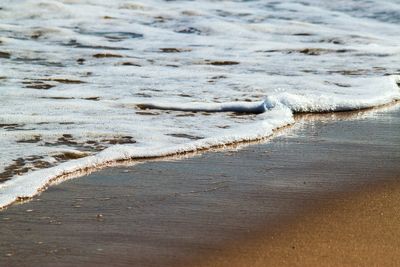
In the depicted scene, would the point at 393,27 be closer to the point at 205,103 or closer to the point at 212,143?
the point at 205,103

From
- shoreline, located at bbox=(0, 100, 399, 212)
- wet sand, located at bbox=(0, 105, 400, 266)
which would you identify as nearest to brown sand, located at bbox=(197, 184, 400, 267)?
wet sand, located at bbox=(0, 105, 400, 266)

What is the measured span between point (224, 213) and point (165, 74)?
474 cm

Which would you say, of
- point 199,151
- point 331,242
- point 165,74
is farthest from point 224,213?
point 165,74

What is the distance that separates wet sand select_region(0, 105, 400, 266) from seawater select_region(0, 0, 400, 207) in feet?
1.14

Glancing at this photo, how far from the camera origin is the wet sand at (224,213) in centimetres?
319

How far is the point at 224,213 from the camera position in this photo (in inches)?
148

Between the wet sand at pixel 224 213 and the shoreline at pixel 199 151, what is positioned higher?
the wet sand at pixel 224 213

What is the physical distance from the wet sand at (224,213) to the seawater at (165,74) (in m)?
0.35

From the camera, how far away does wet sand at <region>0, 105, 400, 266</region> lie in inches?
126

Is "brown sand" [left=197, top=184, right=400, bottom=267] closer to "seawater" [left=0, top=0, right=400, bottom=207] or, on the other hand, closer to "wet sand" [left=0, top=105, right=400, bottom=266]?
"wet sand" [left=0, top=105, right=400, bottom=266]

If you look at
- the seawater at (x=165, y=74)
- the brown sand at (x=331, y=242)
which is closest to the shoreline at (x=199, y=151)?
the seawater at (x=165, y=74)

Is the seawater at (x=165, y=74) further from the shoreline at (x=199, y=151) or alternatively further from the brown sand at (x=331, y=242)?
the brown sand at (x=331, y=242)

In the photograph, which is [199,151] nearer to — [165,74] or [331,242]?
[331,242]

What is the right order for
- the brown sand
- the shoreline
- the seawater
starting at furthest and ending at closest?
the seawater, the shoreline, the brown sand
